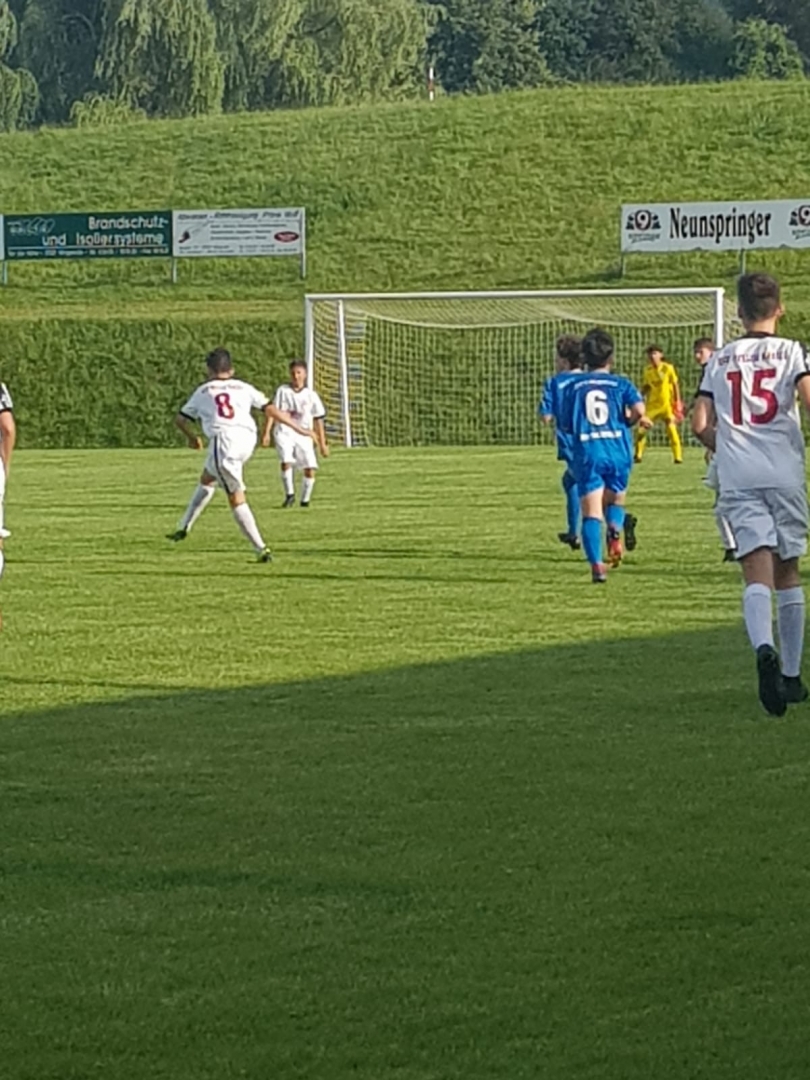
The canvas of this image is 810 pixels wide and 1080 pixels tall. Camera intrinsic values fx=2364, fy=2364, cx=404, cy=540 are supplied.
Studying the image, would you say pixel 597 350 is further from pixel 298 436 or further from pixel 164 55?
pixel 164 55

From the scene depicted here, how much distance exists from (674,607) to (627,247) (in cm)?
3472

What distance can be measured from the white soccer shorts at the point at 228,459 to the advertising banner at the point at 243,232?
1258 inches

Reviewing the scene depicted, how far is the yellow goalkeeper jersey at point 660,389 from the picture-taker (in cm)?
3450

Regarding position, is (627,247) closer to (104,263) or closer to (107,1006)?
(104,263)

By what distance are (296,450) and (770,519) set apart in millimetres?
16139

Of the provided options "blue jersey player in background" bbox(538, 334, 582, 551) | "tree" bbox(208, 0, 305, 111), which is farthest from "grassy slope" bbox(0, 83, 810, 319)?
"blue jersey player in background" bbox(538, 334, 582, 551)

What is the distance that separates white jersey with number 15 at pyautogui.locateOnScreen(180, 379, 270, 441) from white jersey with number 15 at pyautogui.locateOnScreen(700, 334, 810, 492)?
892 centimetres

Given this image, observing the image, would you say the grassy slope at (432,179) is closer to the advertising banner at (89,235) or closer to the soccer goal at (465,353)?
the advertising banner at (89,235)

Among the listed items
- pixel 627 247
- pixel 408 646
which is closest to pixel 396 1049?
pixel 408 646

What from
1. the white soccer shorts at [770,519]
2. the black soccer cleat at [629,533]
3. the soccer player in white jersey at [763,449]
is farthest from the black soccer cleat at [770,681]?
the black soccer cleat at [629,533]

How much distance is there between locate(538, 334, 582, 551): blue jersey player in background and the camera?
17.2 m

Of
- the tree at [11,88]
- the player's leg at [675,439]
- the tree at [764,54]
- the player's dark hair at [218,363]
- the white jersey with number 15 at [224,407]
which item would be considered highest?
the tree at [764,54]

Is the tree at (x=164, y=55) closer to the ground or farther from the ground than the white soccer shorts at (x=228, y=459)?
farther from the ground

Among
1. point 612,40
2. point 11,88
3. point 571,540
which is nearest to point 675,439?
point 571,540
